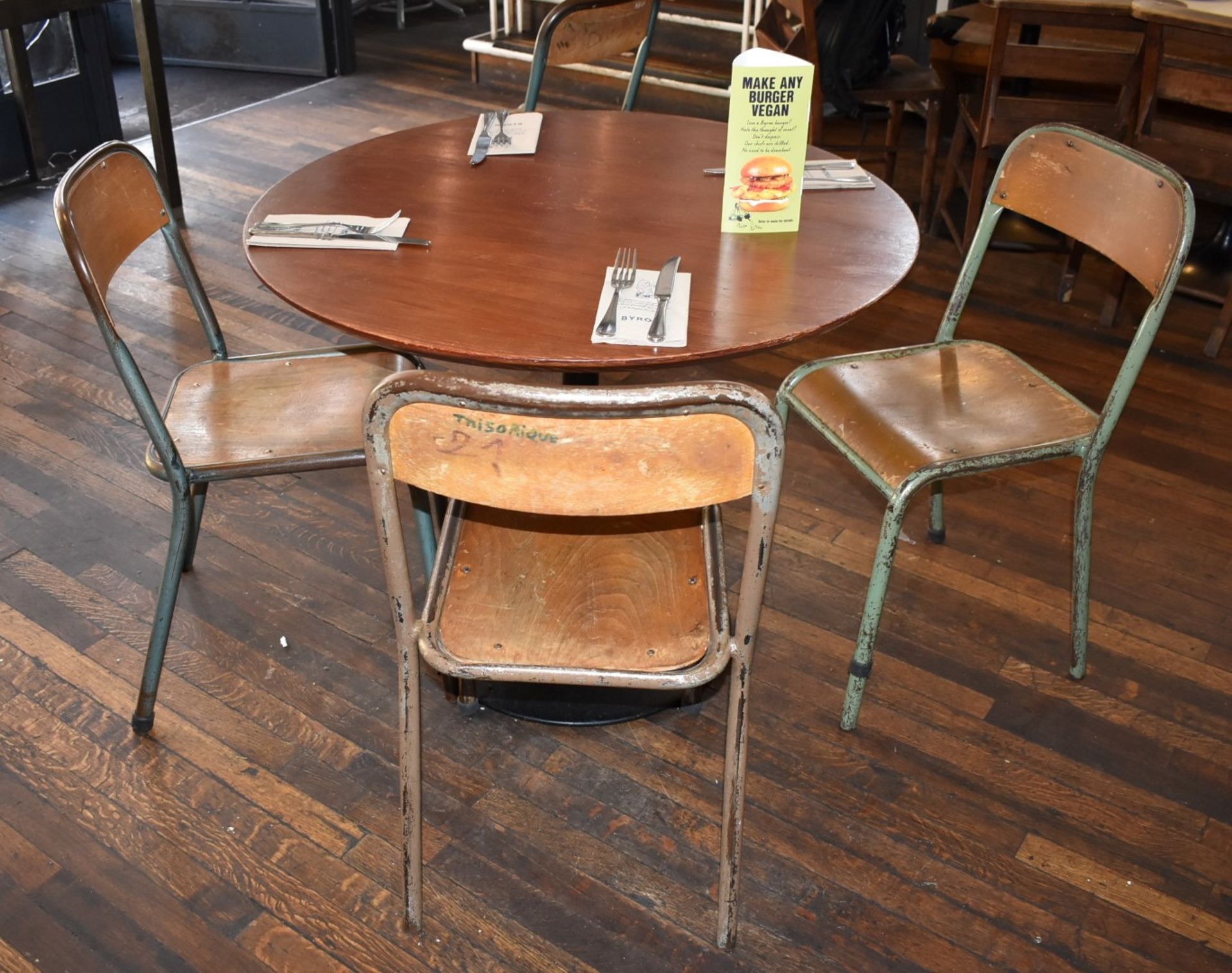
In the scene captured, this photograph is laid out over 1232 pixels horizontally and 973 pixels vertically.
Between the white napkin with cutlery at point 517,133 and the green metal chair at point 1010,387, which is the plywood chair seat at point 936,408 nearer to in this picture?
the green metal chair at point 1010,387

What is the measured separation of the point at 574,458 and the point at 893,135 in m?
2.83

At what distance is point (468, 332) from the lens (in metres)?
1.50

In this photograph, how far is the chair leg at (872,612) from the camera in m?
1.74

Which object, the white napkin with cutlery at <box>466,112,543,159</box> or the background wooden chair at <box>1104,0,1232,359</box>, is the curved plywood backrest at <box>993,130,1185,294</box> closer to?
the white napkin with cutlery at <box>466,112,543,159</box>

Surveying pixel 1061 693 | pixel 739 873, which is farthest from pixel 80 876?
pixel 1061 693

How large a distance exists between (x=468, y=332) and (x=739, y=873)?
0.85 m

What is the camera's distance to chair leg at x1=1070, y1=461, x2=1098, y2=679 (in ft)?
6.05

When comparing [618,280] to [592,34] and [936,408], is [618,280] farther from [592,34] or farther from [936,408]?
[592,34]

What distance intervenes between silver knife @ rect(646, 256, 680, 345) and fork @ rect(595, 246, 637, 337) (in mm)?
41

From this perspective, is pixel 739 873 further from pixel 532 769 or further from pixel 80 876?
pixel 80 876

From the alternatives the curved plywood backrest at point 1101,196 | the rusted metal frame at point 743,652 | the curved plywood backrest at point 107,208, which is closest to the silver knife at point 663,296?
the rusted metal frame at point 743,652

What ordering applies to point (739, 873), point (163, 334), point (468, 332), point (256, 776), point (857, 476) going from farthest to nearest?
point (163, 334), point (857, 476), point (256, 776), point (739, 873), point (468, 332)

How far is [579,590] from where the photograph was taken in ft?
5.02

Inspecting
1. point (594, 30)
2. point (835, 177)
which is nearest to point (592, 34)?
point (594, 30)
